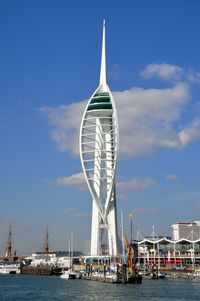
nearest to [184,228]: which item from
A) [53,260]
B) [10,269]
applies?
[53,260]

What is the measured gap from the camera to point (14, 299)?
53.1 metres

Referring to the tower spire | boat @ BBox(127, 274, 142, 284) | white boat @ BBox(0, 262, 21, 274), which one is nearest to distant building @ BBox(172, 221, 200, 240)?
white boat @ BBox(0, 262, 21, 274)

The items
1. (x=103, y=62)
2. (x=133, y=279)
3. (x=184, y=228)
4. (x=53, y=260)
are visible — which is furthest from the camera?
(x=184, y=228)

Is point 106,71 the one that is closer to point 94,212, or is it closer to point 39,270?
point 94,212

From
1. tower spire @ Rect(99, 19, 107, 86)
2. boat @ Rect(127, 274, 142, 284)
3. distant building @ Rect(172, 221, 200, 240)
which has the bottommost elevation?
boat @ Rect(127, 274, 142, 284)

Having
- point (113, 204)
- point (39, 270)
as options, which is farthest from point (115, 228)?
point (39, 270)

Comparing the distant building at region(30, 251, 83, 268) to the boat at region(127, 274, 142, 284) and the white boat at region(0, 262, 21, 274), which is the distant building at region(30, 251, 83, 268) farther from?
the boat at region(127, 274, 142, 284)

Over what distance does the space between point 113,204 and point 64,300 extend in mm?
60588

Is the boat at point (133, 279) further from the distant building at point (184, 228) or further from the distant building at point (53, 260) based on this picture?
the distant building at point (184, 228)

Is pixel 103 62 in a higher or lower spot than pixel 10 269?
higher

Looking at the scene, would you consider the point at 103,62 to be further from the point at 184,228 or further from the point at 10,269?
the point at 184,228

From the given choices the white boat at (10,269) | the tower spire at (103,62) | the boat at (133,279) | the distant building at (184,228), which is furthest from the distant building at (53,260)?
the boat at (133,279)

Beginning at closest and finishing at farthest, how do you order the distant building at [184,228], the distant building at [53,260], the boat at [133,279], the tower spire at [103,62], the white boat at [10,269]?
1. the boat at [133,279]
2. the tower spire at [103,62]
3. the distant building at [53,260]
4. the white boat at [10,269]
5. the distant building at [184,228]

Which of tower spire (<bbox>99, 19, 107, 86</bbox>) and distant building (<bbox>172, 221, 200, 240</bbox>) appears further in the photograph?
distant building (<bbox>172, 221, 200, 240</bbox>)
